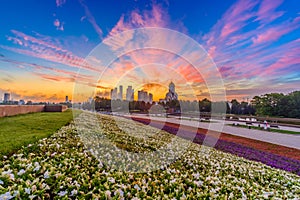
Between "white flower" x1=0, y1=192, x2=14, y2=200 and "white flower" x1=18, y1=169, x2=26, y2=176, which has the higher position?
"white flower" x1=18, y1=169, x2=26, y2=176

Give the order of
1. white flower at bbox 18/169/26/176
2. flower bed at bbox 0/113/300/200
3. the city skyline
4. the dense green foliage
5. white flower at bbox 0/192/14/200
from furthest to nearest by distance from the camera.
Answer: the dense green foliage → the city skyline → white flower at bbox 18/169/26/176 → flower bed at bbox 0/113/300/200 → white flower at bbox 0/192/14/200

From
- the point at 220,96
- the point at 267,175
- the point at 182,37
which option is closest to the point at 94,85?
the point at 182,37

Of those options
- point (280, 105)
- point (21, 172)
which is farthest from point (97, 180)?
point (280, 105)

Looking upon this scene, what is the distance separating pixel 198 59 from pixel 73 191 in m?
6.66

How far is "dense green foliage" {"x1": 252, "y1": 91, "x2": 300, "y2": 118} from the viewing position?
137ft

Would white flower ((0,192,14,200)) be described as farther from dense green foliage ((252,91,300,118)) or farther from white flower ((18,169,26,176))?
dense green foliage ((252,91,300,118))

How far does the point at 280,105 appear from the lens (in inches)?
1706

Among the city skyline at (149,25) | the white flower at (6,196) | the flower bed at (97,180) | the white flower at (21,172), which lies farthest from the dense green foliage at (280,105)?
the white flower at (6,196)

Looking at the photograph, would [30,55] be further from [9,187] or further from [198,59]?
[9,187]

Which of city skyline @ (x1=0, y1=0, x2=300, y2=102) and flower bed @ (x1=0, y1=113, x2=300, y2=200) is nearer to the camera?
flower bed @ (x1=0, y1=113, x2=300, y2=200)

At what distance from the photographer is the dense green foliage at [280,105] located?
41.7 metres

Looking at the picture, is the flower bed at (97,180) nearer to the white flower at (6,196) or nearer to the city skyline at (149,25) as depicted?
the white flower at (6,196)

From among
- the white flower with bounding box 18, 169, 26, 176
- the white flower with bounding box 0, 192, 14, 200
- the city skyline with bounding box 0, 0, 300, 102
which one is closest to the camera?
the white flower with bounding box 0, 192, 14, 200

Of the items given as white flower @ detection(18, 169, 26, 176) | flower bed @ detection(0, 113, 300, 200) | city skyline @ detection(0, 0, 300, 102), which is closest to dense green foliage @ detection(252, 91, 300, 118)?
city skyline @ detection(0, 0, 300, 102)
